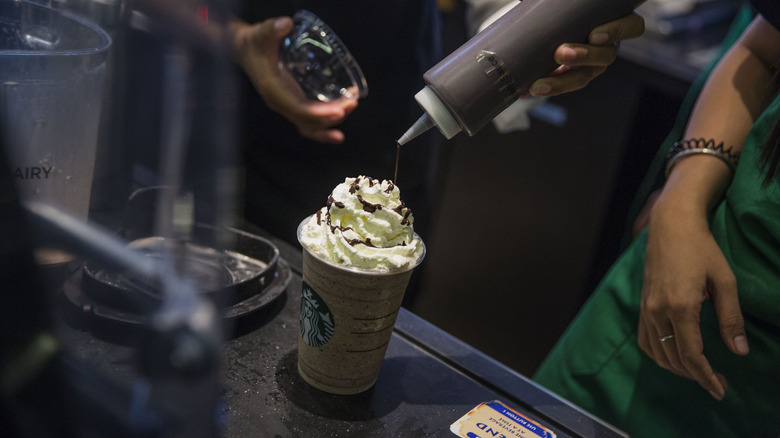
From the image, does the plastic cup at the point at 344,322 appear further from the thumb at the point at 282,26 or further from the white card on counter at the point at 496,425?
the thumb at the point at 282,26

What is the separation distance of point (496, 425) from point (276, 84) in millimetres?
722

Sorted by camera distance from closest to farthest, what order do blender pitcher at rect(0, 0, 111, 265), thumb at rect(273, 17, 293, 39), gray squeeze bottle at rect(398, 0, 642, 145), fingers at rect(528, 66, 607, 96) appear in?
blender pitcher at rect(0, 0, 111, 265), gray squeeze bottle at rect(398, 0, 642, 145), fingers at rect(528, 66, 607, 96), thumb at rect(273, 17, 293, 39)

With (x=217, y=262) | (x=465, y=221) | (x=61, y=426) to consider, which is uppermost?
(x=217, y=262)

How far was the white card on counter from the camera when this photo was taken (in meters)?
0.76

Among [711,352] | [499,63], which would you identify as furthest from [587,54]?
[711,352]

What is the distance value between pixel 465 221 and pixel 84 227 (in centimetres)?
238

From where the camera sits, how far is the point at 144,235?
47cm

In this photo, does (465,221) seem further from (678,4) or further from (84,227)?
(84,227)

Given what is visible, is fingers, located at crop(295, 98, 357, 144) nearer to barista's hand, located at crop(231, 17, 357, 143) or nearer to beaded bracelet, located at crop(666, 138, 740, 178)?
barista's hand, located at crop(231, 17, 357, 143)

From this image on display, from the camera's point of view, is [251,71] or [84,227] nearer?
[84,227]

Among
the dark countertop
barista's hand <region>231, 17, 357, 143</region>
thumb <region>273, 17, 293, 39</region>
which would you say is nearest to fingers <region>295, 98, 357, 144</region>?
barista's hand <region>231, 17, 357, 143</region>

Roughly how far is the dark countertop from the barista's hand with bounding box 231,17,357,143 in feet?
1.22

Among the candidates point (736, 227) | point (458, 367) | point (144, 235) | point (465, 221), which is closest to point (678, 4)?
point (465, 221)

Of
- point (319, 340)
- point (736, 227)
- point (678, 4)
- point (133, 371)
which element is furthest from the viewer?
point (678, 4)
